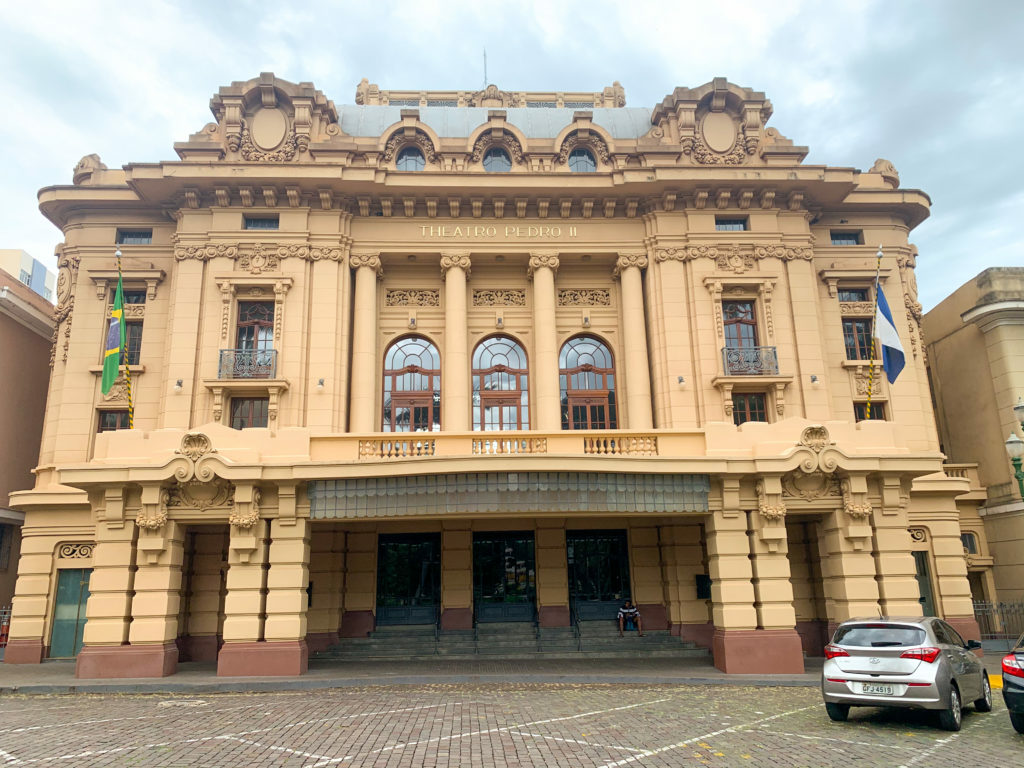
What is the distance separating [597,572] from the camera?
79.1 ft

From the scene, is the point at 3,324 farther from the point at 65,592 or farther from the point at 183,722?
the point at 183,722

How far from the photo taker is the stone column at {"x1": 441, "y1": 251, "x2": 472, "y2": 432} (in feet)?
81.8

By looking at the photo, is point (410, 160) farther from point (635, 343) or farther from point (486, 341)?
point (635, 343)

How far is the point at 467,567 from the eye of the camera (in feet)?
77.2

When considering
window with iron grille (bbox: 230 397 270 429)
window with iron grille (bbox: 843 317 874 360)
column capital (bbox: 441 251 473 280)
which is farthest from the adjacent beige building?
window with iron grille (bbox: 230 397 270 429)

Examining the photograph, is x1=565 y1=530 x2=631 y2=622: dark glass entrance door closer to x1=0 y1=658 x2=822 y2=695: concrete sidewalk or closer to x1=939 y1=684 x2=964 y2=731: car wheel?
x1=0 y1=658 x2=822 y2=695: concrete sidewalk

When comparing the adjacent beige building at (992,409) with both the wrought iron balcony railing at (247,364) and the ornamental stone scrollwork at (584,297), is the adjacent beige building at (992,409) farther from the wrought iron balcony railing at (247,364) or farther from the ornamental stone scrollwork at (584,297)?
the wrought iron balcony railing at (247,364)

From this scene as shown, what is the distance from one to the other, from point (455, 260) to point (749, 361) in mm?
11470

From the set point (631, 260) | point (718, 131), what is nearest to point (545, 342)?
point (631, 260)

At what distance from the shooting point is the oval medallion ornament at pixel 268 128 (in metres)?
26.4

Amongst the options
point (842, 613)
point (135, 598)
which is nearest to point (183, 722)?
point (135, 598)

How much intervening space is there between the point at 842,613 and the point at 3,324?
30899 millimetres

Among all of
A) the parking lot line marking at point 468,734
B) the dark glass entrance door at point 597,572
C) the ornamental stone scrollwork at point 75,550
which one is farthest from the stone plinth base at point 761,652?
the ornamental stone scrollwork at point 75,550

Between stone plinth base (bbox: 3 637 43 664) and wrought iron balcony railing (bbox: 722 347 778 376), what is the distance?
2486 centimetres
